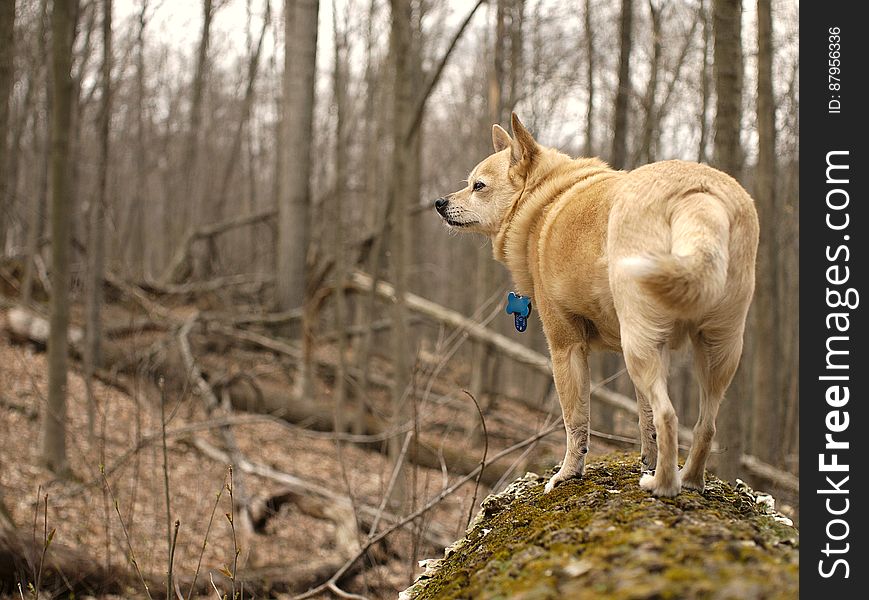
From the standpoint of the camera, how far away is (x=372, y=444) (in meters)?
12.0

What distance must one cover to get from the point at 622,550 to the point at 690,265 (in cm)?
98

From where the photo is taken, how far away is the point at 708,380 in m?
3.11

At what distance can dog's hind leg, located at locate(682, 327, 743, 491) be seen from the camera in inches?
118

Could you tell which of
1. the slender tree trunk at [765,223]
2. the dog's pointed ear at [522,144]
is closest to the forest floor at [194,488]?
the dog's pointed ear at [522,144]

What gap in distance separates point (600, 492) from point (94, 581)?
4.64 m

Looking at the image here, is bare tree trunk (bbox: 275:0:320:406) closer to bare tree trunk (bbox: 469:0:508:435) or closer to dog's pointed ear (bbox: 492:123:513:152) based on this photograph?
bare tree trunk (bbox: 469:0:508:435)

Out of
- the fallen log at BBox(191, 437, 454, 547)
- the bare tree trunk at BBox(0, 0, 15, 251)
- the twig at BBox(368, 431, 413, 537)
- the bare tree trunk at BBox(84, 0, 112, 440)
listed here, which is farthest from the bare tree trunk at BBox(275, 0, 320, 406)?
the twig at BBox(368, 431, 413, 537)

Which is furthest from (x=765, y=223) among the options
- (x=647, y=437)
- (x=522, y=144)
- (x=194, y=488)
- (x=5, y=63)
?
(x=5, y=63)

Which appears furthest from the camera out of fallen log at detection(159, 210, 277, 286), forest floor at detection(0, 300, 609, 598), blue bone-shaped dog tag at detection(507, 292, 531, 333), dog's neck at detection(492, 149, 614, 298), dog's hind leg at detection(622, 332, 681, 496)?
fallen log at detection(159, 210, 277, 286)

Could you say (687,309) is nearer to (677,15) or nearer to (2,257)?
(2,257)

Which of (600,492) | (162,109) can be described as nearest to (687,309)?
(600,492)

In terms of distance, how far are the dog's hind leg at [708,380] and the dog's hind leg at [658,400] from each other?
0.68 feet

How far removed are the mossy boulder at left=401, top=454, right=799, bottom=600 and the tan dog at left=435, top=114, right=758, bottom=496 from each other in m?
0.26

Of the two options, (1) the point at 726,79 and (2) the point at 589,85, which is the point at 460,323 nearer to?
(2) the point at 589,85
